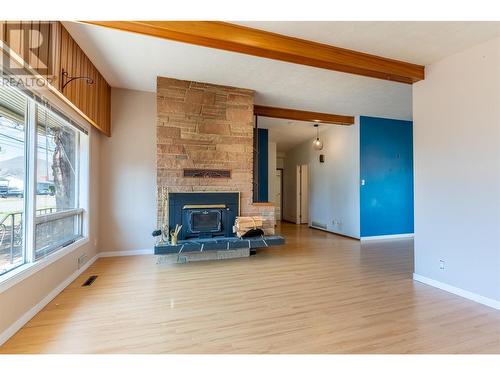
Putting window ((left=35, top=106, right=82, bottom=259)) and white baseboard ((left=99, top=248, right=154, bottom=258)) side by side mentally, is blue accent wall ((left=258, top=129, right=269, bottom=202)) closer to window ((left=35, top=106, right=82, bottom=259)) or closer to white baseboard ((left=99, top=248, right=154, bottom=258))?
white baseboard ((left=99, top=248, right=154, bottom=258))

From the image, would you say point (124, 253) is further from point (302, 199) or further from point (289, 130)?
point (302, 199)

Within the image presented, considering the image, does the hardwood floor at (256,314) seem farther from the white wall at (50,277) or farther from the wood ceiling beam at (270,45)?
the wood ceiling beam at (270,45)

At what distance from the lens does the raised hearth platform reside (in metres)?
3.61

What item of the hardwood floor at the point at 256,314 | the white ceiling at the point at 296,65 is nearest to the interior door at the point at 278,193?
the white ceiling at the point at 296,65

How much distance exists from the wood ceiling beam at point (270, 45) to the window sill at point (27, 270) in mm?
2192

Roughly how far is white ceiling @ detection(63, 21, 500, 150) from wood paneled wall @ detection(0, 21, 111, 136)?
0.15 metres

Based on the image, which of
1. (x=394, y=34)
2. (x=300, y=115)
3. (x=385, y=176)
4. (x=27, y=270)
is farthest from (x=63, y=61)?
(x=385, y=176)

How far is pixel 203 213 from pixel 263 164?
2970 mm

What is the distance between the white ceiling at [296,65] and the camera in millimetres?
2461

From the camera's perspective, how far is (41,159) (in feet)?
8.83

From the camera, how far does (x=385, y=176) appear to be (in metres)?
6.06
